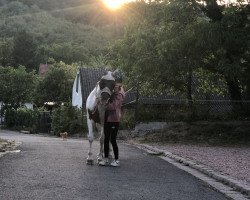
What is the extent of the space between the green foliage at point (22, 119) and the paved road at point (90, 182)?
126ft

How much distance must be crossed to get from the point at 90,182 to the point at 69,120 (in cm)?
2644

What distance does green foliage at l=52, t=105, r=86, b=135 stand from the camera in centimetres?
3297

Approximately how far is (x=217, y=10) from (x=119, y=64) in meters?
5.30

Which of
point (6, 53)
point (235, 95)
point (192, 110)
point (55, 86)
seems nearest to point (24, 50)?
point (6, 53)

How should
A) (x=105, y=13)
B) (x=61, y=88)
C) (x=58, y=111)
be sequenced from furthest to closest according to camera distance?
(x=105, y=13) < (x=61, y=88) < (x=58, y=111)

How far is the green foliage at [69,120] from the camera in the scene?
3297cm

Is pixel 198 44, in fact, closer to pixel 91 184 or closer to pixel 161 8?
pixel 161 8

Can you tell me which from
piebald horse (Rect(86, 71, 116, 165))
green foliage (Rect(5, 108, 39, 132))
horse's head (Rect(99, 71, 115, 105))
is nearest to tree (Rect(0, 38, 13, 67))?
green foliage (Rect(5, 108, 39, 132))

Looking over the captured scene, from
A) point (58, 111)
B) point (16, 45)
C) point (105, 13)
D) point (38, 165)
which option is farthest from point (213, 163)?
point (105, 13)

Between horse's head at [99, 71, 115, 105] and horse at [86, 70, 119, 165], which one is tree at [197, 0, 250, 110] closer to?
horse at [86, 70, 119, 165]

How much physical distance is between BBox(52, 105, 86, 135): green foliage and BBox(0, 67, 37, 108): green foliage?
24514 mm

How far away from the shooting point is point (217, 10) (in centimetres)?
2209

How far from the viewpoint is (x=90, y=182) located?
789 centimetres

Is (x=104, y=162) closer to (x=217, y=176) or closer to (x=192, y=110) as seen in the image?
(x=217, y=176)
